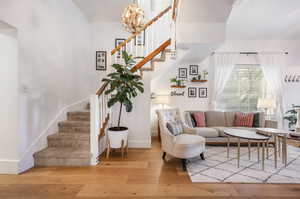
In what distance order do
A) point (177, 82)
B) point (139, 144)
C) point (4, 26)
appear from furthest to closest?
point (177, 82), point (139, 144), point (4, 26)

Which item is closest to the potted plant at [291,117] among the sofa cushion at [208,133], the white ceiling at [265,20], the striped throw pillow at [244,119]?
the striped throw pillow at [244,119]

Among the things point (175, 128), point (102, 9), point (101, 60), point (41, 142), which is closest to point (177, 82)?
point (175, 128)

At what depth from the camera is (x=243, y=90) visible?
506 cm

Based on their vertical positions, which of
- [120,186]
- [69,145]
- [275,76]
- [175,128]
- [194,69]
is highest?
[194,69]

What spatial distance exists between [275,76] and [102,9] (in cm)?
548

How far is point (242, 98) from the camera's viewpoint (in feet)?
16.6

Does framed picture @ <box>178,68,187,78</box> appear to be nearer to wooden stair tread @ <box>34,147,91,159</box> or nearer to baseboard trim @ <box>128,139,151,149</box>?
baseboard trim @ <box>128,139,151,149</box>

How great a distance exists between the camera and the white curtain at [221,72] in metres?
4.90

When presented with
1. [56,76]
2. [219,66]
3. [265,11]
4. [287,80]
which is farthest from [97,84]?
[287,80]

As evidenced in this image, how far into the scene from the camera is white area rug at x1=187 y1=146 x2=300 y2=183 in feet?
7.31

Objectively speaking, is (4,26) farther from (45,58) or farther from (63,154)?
(63,154)

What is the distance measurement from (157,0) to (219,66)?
285cm

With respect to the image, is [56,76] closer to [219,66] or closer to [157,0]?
[157,0]

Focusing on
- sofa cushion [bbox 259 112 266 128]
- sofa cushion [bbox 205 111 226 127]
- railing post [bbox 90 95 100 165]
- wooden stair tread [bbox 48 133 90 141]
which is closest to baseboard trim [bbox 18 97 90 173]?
wooden stair tread [bbox 48 133 90 141]
